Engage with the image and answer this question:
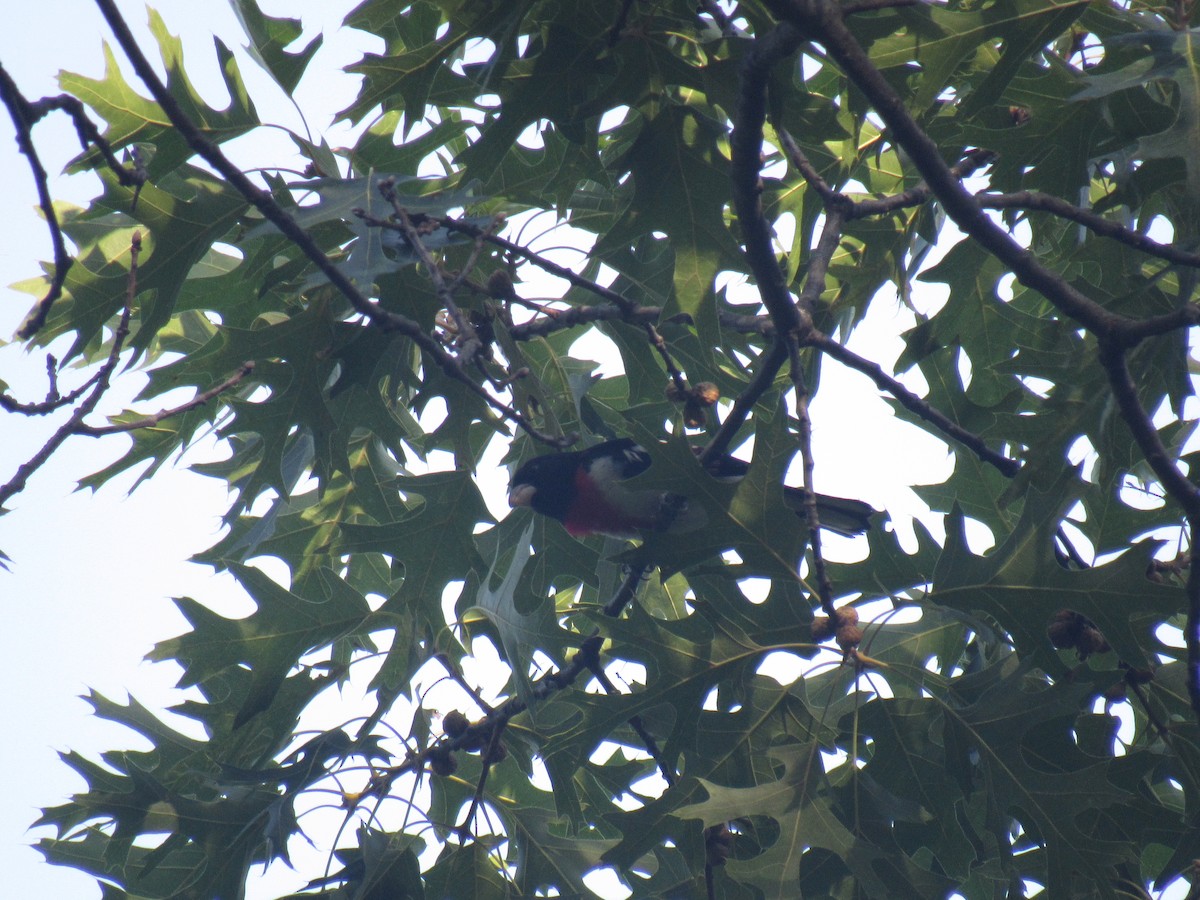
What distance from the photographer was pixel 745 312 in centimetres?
416

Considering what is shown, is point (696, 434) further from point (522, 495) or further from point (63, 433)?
point (63, 433)

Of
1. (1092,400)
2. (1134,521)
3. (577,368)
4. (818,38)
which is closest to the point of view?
(818,38)

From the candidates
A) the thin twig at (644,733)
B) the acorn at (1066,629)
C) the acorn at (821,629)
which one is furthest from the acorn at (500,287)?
the acorn at (1066,629)

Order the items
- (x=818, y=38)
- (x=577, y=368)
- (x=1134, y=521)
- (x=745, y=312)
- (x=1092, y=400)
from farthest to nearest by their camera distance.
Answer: (x=577, y=368) → (x=745, y=312) → (x=1134, y=521) → (x=1092, y=400) → (x=818, y=38)

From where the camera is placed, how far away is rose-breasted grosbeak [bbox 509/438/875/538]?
464 cm

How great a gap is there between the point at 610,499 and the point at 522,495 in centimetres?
55

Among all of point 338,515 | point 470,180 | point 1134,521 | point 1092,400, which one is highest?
point 470,180

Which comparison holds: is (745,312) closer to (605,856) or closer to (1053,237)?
(1053,237)

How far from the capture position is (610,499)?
4.84m

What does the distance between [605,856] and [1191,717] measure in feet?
6.26

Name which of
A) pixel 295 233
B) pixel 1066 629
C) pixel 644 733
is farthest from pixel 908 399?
pixel 295 233


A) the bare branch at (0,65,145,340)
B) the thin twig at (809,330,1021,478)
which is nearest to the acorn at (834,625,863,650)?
the thin twig at (809,330,1021,478)

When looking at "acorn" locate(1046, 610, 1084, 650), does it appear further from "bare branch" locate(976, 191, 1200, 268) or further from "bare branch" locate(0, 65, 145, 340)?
"bare branch" locate(0, 65, 145, 340)

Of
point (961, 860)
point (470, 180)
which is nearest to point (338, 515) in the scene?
point (470, 180)
